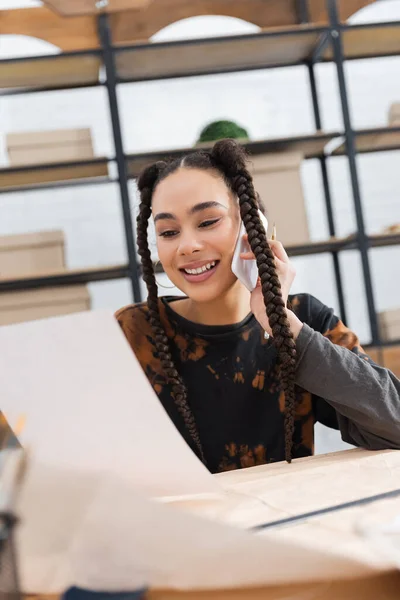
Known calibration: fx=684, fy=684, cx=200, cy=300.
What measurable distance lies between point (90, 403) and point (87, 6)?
109 inches

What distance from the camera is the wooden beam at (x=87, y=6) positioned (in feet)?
9.50

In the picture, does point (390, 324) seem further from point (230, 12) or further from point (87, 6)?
point (87, 6)

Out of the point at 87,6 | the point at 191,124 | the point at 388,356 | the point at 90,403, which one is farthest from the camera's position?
the point at 191,124

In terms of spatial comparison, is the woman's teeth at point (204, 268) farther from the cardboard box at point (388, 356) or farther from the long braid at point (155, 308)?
the cardboard box at point (388, 356)

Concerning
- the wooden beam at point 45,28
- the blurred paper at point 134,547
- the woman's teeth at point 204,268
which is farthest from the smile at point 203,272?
the wooden beam at point 45,28

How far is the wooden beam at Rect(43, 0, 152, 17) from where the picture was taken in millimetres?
2896

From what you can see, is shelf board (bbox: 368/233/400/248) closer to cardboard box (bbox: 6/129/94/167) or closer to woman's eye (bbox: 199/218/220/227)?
cardboard box (bbox: 6/129/94/167)

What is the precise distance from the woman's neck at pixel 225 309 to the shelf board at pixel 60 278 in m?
1.67

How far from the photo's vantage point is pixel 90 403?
56cm

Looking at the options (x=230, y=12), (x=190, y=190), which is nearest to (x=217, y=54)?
(x=230, y=12)

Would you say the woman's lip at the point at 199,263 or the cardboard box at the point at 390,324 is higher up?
the woman's lip at the point at 199,263

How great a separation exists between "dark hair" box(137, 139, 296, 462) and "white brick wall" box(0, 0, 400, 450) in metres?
2.19

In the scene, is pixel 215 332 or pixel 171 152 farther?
pixel 171 152

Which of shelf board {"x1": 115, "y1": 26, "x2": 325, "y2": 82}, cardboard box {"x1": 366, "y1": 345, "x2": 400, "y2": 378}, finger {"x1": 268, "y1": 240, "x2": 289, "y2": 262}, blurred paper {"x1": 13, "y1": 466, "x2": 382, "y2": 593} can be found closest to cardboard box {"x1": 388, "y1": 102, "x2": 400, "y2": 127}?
shelf board {"x1": 115, "y1": 26, "x2": 325, "y2": 82}
